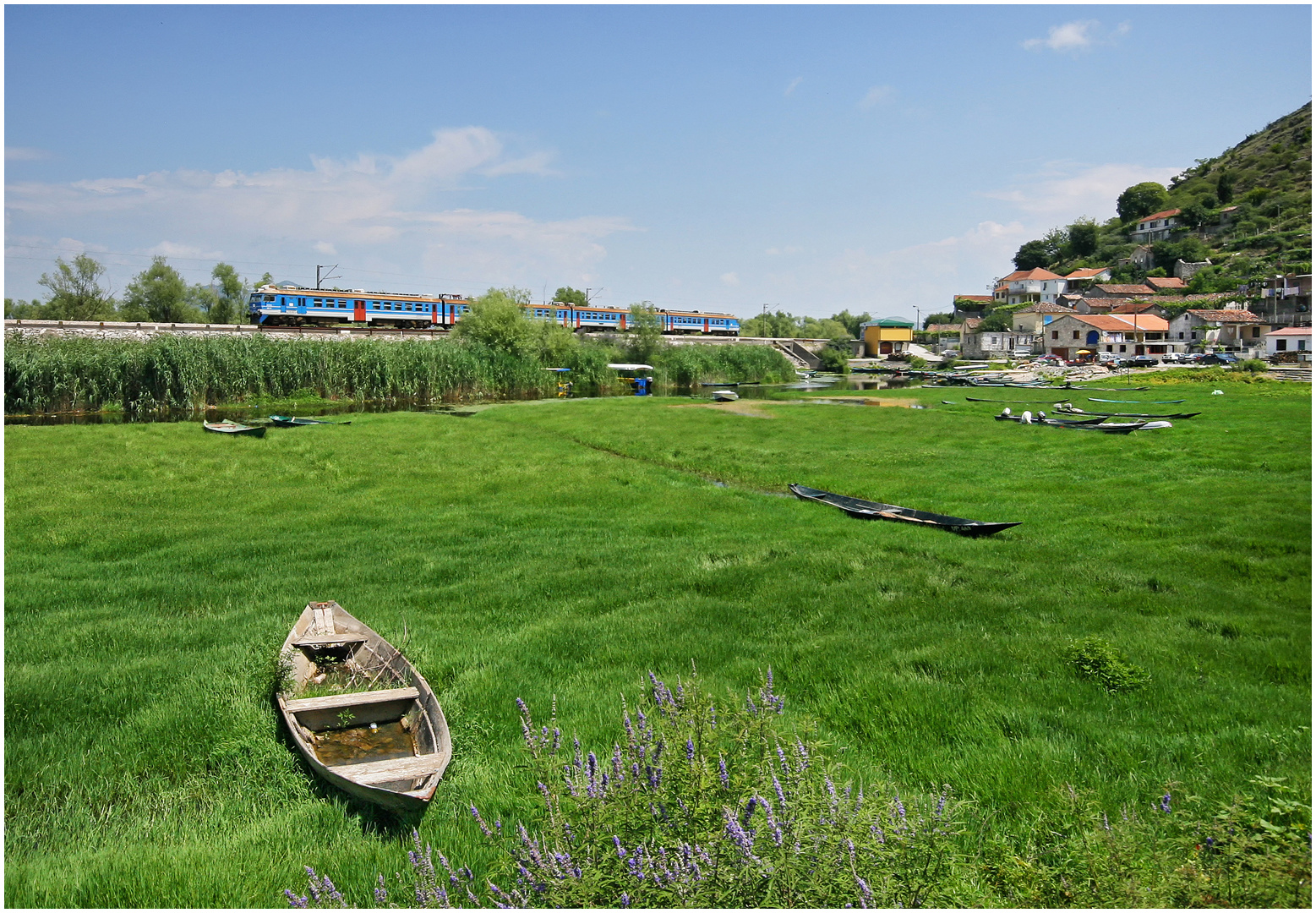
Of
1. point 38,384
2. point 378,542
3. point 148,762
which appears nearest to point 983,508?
point 378,542

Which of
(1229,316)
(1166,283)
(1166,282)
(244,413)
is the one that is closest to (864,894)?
(244,413)

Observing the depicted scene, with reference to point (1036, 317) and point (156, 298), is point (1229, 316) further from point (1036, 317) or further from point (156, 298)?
point (156, 298)

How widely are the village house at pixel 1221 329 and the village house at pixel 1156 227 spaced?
5893cm

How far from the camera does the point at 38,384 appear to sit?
1428 inches

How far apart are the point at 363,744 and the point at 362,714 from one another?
12.2 inches

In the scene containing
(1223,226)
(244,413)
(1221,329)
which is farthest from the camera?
(1223,226)

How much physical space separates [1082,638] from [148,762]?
8.48 m

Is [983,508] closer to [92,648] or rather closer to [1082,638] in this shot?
[1082,638]

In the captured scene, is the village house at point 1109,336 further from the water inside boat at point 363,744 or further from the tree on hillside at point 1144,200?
the water inside boat at point 363,744

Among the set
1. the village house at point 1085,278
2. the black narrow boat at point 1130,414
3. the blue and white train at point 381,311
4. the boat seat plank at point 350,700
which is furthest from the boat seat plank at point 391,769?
the village house at point 1085,278

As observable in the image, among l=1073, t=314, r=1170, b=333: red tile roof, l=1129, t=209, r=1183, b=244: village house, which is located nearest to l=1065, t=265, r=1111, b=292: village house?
l=1129, t=209, r=1183, b=244: village house

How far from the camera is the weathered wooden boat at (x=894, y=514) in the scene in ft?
43.2

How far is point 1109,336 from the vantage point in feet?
300

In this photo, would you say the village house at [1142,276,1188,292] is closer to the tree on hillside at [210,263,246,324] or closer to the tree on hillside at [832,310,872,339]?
the tree on hillside at [832,310,872,339]
